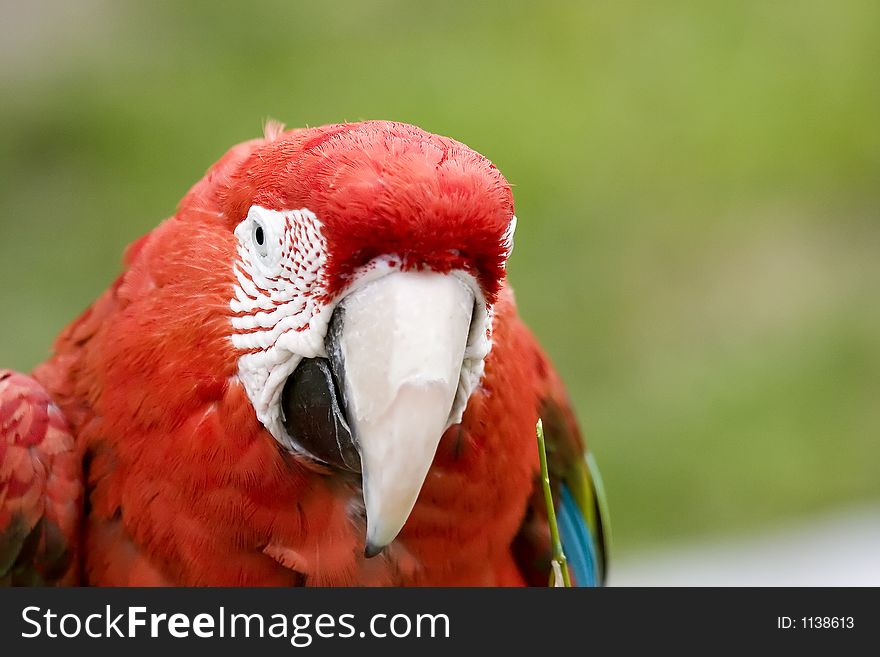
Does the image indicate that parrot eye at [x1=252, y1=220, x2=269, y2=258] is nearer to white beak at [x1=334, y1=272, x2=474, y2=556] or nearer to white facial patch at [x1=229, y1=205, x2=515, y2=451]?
white facial patch at [x1=229, y1=205, x2=515, y2=451]

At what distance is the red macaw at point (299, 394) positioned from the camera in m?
0.87

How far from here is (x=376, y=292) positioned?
88cm

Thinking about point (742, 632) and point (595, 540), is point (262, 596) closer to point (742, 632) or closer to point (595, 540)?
point (742, 632)

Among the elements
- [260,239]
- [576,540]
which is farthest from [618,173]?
[260,239]

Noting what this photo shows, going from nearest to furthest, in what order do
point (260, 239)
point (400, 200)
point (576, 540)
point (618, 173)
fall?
point (400, 200) < point (260, 239) < point (576, 540) < point (618, 173)

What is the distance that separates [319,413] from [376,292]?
0.14 metres

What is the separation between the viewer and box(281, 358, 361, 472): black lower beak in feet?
3.05

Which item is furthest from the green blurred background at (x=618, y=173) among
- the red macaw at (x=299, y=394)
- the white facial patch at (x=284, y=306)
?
the white facial patch at (x=284, y=306)

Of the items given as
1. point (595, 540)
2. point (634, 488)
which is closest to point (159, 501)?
point (595, 540)

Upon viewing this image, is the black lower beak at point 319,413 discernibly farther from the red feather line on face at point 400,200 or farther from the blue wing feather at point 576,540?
the blue wing feather at point 576,540

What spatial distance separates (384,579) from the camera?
3.59 ft

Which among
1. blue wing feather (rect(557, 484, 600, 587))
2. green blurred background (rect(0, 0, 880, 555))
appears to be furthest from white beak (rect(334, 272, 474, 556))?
green blurred background (rect(0, 0, 880, 555))

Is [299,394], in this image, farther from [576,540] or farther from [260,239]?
[576,540]

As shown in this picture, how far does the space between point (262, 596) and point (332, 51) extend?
2.40 m
